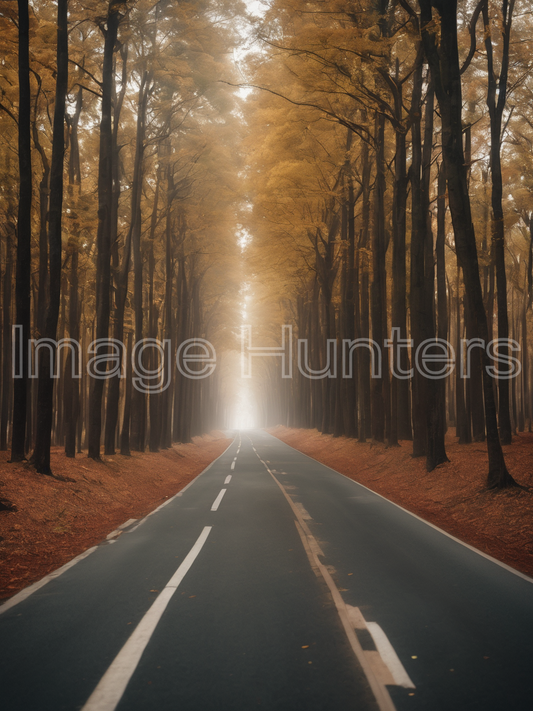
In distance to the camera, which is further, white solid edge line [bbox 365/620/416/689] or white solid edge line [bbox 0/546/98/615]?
white solid edge line [bbox 0/546/98/615]

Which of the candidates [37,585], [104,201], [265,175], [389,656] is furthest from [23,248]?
[265,175]

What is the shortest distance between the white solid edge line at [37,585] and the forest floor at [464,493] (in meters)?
5.87

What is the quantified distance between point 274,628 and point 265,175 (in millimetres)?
20132

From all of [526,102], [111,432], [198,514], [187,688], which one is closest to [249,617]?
[187,688]

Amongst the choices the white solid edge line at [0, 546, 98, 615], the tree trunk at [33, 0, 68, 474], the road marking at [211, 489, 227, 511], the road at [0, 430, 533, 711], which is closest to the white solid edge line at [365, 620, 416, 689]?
the road at [0, 430, 533, 711]

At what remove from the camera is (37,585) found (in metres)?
5.77

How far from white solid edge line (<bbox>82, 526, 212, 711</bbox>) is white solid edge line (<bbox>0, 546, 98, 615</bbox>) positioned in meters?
1.43

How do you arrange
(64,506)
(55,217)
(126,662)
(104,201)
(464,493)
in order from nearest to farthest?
(126,662) < (64,506) < (464,493) < (55,217) < (104,201)

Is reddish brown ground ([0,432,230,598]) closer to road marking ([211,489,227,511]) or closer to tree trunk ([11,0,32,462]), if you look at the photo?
tree trunk ([11,0,32,462])

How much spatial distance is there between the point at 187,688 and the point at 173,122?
21593mm

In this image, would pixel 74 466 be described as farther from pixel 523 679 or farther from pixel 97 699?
pixel 523 679

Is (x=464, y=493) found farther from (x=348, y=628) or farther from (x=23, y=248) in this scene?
(x=23, y=248)

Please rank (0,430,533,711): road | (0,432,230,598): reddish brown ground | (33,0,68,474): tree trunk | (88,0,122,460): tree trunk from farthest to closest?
(88,0,122,460): tree trunk
(33,0,68,474): tree trunk
(0,432,230,598): reddish brown ground
(0,430,533,711): road

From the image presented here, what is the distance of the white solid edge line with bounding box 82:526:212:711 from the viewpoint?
331 cm
